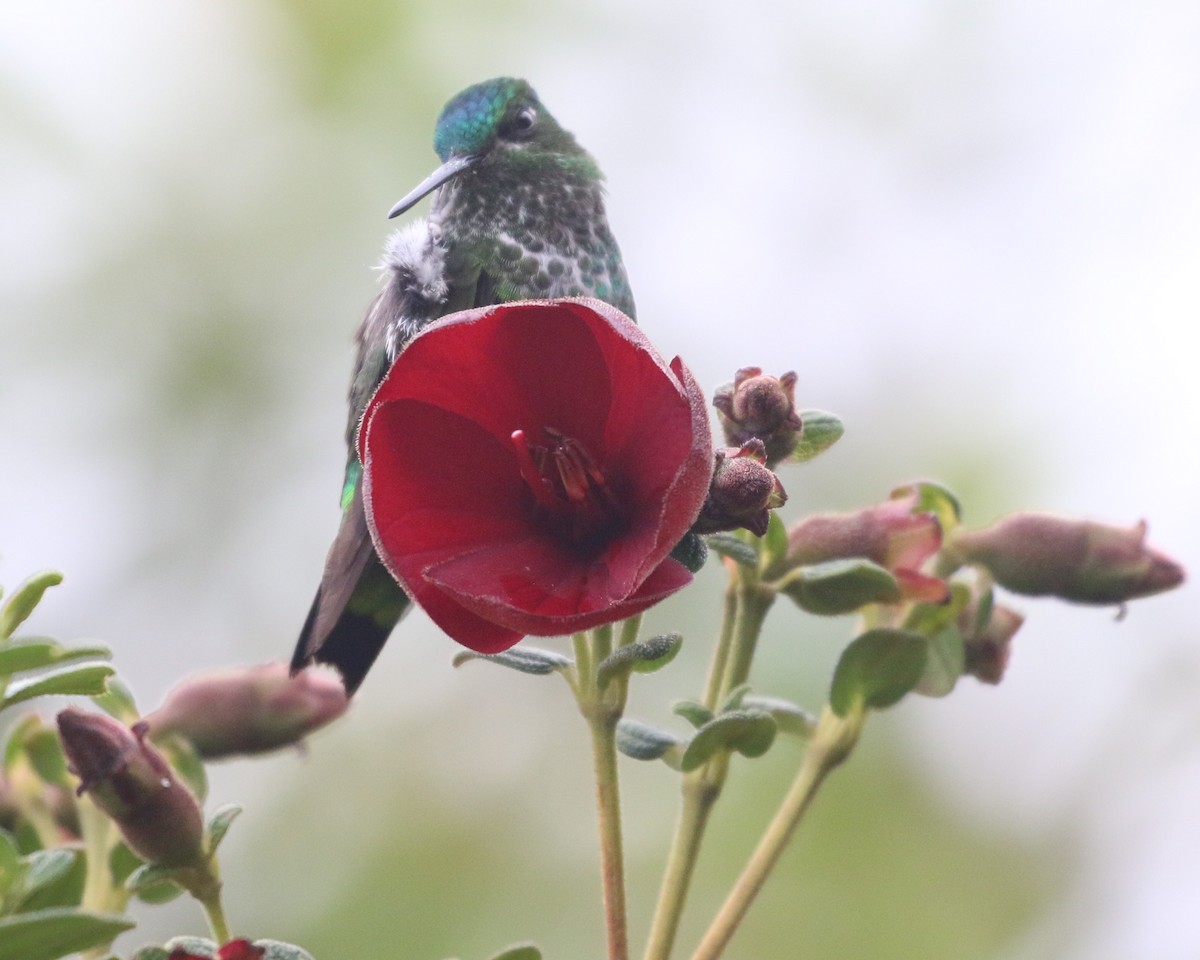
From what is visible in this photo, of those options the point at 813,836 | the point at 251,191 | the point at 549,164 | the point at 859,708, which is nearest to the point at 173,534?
the point at 251,191

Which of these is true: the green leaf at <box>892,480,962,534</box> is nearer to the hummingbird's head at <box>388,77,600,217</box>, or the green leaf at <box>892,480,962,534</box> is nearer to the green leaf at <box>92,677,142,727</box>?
the green leaf at <box>92,677,142,727</box>

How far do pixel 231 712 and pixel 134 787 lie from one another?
0.42 m

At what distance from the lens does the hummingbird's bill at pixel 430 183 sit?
172 cm

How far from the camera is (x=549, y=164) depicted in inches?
104

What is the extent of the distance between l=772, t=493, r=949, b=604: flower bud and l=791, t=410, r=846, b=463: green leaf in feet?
0.25

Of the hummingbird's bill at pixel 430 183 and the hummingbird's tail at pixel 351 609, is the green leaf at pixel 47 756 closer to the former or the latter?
the hummingbird's tail at pixel 351 609

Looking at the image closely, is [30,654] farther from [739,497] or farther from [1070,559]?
[1070,559]

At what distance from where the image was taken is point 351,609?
1779 millimetres

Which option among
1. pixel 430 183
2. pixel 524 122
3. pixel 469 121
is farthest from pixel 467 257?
pixel 524 122

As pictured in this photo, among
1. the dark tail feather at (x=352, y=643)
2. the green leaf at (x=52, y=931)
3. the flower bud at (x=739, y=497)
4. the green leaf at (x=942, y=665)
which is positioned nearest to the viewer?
the green leaf at (x=52, y=931)

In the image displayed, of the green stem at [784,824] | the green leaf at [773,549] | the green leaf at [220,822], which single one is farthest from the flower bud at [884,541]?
the green leaf at [220,822]

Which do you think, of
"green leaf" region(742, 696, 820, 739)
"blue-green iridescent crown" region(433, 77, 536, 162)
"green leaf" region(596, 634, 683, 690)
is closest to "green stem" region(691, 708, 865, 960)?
"green leaf" region(742, 696, 820, 739)

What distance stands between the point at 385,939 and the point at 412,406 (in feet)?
11.0

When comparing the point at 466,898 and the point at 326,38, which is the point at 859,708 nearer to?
the point at 466,898
